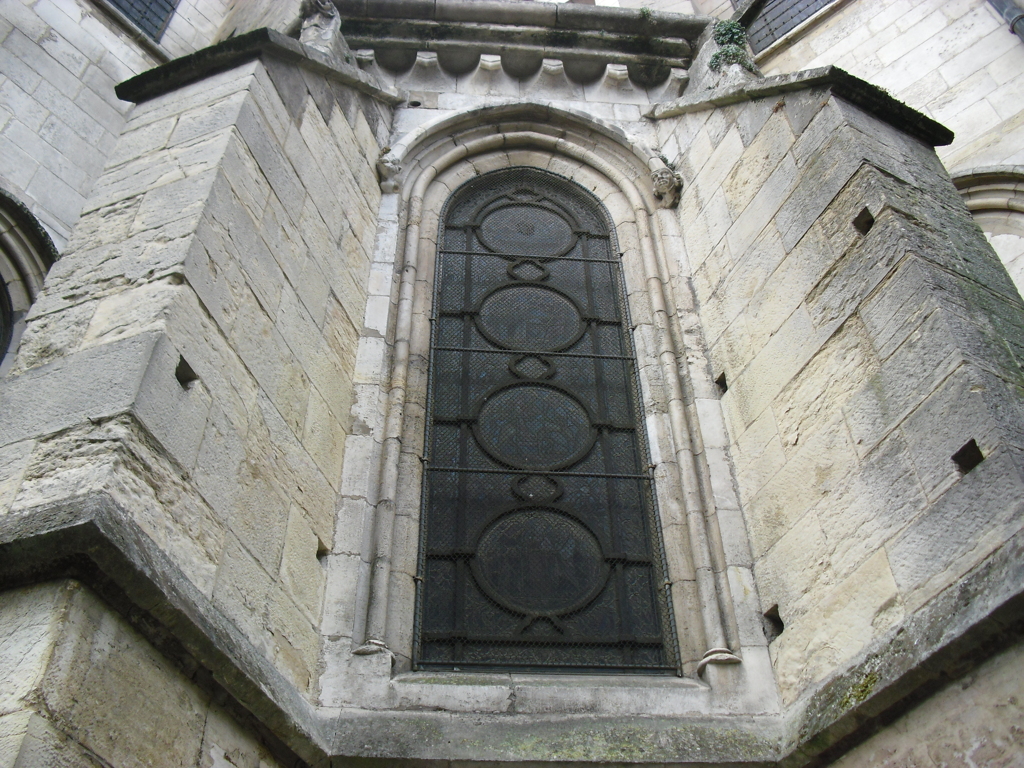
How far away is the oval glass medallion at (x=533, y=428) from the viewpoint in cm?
493

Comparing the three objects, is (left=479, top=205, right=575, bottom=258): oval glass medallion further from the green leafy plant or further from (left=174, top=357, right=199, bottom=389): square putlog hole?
(left=174, top=357, right=199, bottom=389): square putlog hole

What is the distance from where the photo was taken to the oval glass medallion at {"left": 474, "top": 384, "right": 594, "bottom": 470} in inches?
194

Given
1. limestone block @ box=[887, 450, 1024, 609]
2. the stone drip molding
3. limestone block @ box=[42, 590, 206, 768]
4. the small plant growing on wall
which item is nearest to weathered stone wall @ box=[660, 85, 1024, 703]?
limestone block @ box=[887, 450, 1024, 609]

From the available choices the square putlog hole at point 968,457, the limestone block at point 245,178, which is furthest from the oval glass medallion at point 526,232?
the square putlog hole at point 968,457

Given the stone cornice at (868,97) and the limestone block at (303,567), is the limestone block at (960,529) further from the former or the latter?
the stone cornice at (868,97)

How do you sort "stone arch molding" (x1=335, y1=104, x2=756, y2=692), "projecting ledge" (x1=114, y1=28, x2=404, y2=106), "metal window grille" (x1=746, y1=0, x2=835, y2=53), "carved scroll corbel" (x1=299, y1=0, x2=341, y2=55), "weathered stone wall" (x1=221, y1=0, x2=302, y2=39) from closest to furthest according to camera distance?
"stone arch molding" (x1=335, y1=104, x2=756, y2=692) < "projecting ledge" (x1=114, y1=28, x2=404, y2=106) < "carved scroll corbel" (x1=299, y1=0, x2=341, y2=55) < "weathered stone wall" (x1=221, y1=0, x2=302, y2=39) < "metal window grille" (x1=746, y1=0, x2=835, y2=53)

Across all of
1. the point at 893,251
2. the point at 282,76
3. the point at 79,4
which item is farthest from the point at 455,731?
the point at 79,4

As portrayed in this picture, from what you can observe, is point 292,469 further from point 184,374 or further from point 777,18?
point 777,18

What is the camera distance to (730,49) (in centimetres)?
648

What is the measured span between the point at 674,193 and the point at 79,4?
4.98m

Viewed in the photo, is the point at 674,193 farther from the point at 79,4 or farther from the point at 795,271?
the point at 79,4

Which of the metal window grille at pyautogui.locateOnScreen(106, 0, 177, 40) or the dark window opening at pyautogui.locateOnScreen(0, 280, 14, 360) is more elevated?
the metal window grille at pyautogui.locateOnScreen(106, 0, 177, 40)

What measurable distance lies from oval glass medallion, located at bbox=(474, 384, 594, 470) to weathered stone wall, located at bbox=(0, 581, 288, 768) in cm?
237

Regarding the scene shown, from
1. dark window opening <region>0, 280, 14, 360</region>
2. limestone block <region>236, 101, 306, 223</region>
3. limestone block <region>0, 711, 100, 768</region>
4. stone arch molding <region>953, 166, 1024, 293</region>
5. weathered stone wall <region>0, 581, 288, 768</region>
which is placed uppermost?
stone arch molding <region>953, 166, 1024, 293</region>
